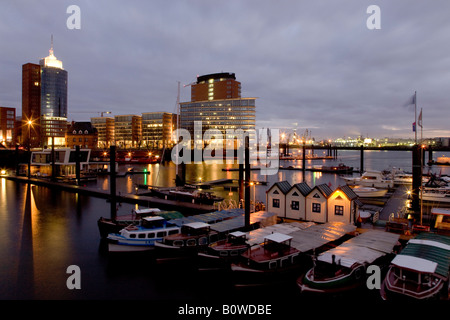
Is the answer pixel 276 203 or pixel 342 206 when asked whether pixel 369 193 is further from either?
pixel 276 203

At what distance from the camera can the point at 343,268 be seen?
16766 mm

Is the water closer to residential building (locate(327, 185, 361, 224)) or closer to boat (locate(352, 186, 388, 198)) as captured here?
residential building (locate(327, 185, 361, 224))

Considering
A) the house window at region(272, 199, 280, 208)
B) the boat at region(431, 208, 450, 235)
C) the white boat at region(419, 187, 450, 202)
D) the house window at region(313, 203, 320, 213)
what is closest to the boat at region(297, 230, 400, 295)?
the boat at region(431, 208, 450, 235)

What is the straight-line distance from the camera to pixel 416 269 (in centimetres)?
1456

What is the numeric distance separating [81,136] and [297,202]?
15192 centimetres

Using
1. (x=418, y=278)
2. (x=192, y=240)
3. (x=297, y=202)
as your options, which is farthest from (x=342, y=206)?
(x=192, y=240)

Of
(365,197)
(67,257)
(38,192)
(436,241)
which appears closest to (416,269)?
(436,241)

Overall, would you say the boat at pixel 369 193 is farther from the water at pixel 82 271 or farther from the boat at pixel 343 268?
the water at pixel 82 271

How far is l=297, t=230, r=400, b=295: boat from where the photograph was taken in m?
15.9

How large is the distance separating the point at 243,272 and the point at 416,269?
Answer: 939 centimetres

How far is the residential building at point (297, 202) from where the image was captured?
96.2ft

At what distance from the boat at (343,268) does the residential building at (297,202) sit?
960cm

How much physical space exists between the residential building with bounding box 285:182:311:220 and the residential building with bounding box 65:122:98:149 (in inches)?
5729

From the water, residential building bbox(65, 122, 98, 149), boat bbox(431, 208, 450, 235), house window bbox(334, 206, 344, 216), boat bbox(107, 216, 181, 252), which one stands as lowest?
the water
